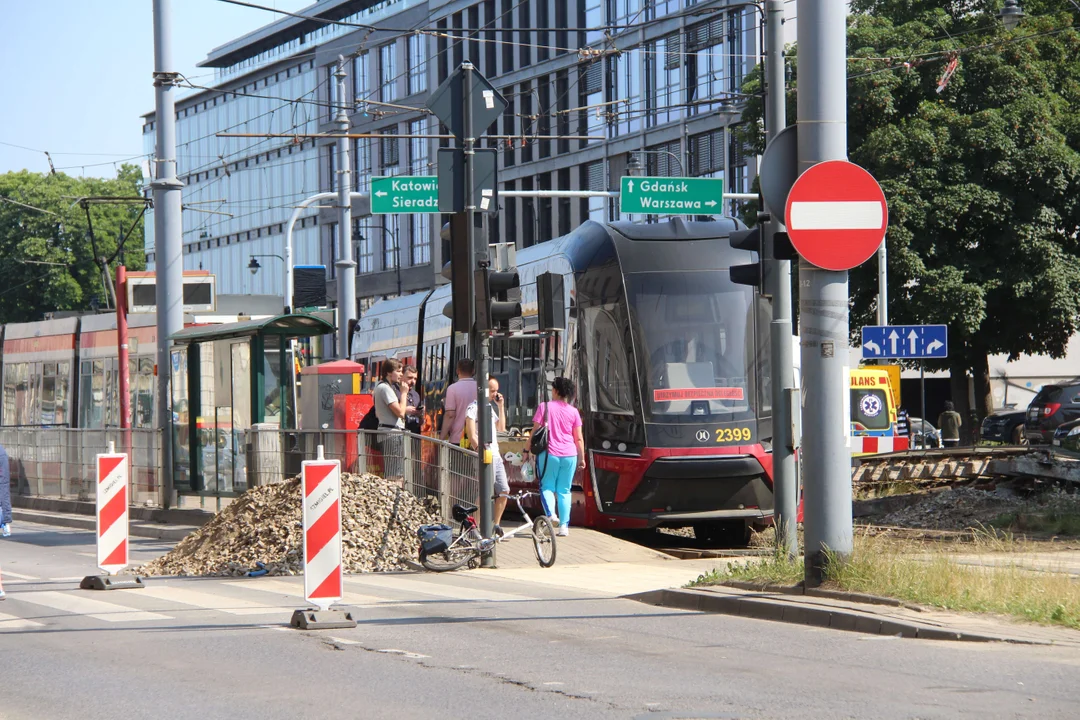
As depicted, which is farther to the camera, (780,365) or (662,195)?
(662,195)

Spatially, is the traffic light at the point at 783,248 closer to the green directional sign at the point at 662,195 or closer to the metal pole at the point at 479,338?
the metal pole at the point at 479,338

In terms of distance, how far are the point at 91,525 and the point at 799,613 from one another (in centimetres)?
1533

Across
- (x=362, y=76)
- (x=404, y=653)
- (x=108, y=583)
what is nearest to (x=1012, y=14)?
(x=108, y=583)

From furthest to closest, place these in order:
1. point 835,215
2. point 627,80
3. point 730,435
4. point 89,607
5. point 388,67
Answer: point 388,67, point 627,80, point 730,435, point 89,607, point 835,215

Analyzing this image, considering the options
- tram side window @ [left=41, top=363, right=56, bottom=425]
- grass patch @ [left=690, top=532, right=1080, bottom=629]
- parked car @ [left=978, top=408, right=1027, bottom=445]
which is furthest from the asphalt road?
parked car @ [left=978, top=408, right=1027, bottom=445]

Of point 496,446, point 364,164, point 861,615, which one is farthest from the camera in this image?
point 364,164

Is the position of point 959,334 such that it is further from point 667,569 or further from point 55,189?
point 55,189

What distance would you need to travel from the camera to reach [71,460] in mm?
25578

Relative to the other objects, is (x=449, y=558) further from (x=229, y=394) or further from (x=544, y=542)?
(x=229, y=394)

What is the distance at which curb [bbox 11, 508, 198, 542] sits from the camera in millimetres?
19875

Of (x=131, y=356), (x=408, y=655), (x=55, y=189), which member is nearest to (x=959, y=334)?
(x=131, y=356)

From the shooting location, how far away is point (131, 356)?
91.0 ft

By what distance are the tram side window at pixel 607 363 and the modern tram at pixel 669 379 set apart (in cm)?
1

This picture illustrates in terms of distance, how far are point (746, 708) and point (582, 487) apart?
10775mm
